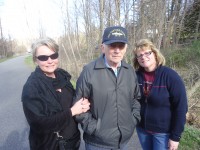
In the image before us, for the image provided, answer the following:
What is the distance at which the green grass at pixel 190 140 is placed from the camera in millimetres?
3882

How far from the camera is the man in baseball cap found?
2.28 metres

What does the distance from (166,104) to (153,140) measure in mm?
545

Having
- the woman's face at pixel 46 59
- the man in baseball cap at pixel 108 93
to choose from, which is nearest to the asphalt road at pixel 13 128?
the man in baseball cap at pixel 108 93

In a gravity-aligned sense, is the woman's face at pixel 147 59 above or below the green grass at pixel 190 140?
above

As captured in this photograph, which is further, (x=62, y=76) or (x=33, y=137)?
(x=62, y=76)

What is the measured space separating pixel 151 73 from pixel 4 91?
346 inches

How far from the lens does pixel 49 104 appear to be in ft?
7.28

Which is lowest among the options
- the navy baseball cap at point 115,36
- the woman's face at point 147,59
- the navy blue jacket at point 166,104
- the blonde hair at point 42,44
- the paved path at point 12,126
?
the paved path at point 12,126

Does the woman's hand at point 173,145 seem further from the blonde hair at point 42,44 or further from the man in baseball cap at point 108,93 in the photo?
the blonde hair at point 42,44

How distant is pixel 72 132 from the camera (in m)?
2.48

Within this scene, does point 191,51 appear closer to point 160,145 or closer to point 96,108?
point 160,145

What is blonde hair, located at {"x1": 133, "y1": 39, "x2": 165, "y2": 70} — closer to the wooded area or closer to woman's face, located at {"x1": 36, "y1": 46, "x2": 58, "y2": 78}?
woman's face, located at {"x1": 36, "y1": 46, "x2": 58, "y2": 78}

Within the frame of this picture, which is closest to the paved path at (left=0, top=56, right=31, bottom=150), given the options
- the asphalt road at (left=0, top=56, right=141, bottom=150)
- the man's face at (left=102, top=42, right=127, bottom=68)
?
the asphalt road at (left=0, top=56, right=141, bottom=150)

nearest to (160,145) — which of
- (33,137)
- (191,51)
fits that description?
(33,137)
